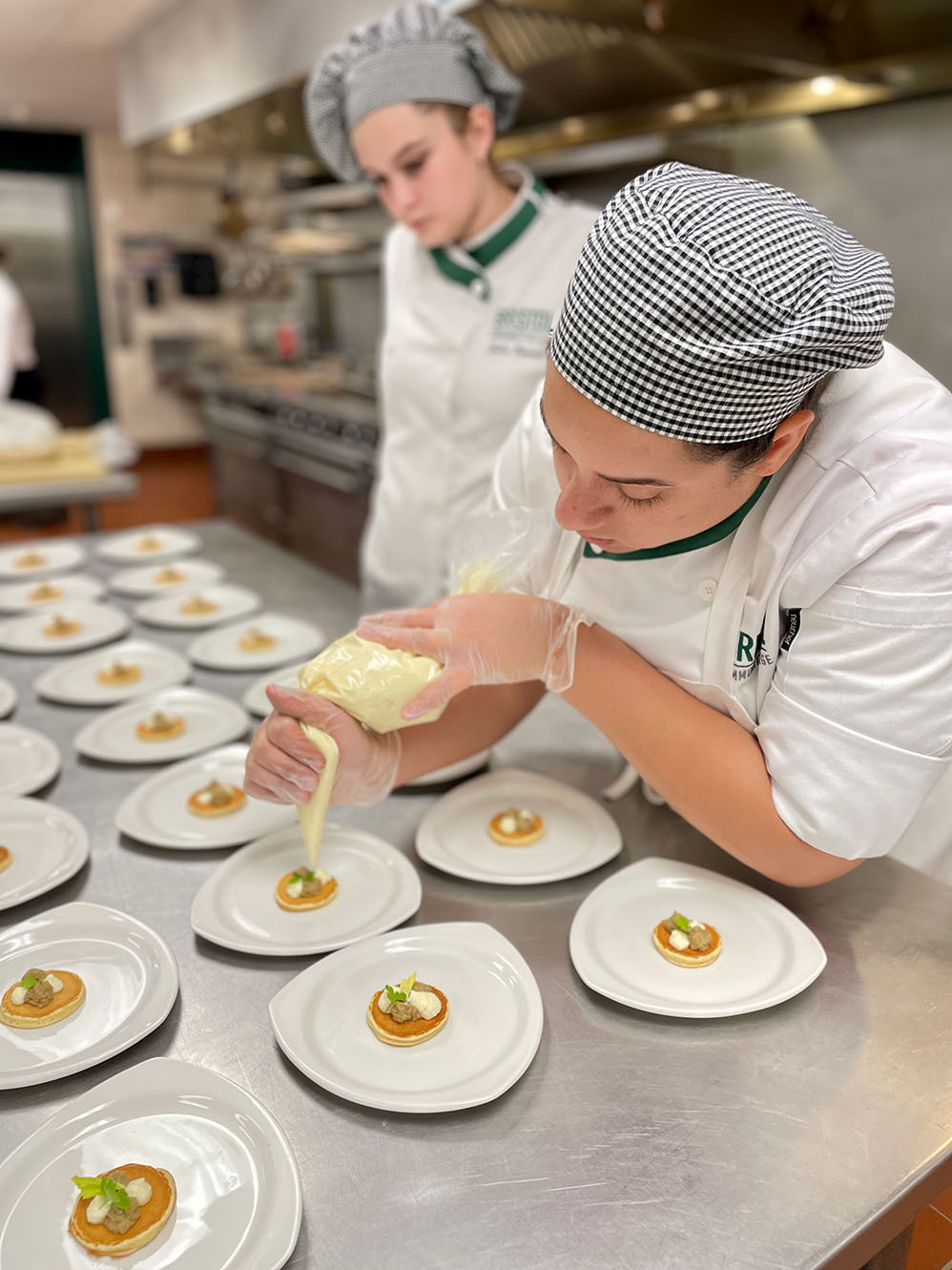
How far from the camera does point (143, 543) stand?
246 centimetres

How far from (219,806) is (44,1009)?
39cm

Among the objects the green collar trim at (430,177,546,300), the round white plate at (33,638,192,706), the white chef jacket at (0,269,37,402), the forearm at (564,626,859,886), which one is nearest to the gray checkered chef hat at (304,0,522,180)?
the green collar trim at (430,177,546,300)

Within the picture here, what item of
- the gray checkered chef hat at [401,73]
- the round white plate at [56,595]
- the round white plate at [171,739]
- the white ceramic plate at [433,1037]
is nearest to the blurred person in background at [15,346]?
the round white plate at [56,595]

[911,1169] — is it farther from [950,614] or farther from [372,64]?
[372,64]

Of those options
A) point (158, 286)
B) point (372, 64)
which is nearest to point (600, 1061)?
point (372, 64)

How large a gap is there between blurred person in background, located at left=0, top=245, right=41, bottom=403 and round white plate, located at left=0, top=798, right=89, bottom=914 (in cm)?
728

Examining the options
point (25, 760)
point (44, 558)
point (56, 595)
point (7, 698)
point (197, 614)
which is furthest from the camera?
point (44, 558)

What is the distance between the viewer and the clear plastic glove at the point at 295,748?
40.2 inches

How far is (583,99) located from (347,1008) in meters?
3.46

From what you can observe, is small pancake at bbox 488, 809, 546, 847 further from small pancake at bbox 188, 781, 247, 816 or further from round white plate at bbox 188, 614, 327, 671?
round white plate at bbox 188, 614, 327, 671

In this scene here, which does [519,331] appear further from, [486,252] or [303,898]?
[303,898]

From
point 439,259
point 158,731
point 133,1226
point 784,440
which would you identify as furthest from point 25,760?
point 439,259

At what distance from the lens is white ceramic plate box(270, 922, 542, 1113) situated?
809mm

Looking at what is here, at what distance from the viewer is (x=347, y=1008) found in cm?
90
